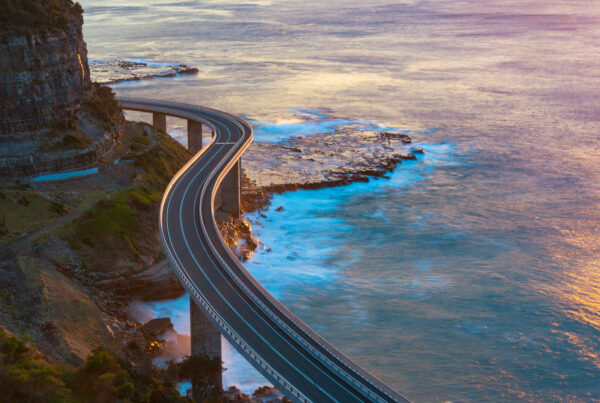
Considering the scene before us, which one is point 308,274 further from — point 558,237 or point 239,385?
point 558,237

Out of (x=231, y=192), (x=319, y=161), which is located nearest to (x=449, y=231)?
(x=231, y=192)

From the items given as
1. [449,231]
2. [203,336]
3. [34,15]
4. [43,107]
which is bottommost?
[449,231]

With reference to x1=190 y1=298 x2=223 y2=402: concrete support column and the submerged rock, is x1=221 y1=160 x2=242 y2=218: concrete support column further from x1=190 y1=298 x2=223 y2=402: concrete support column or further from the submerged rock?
x1=190 y1=298 x2=223 y2=402: concrete support column

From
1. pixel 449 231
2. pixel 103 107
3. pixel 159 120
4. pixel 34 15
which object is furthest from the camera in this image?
pixel 159 120

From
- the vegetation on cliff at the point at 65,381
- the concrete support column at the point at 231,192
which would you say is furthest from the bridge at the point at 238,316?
the vegetation on cliff at the point at 65,381

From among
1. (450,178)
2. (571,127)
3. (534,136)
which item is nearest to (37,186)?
(450,178)

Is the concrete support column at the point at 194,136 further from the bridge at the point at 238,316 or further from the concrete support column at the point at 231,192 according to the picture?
the bridge at the point at 238,316

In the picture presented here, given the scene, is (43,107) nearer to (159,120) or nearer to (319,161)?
(159,120)
